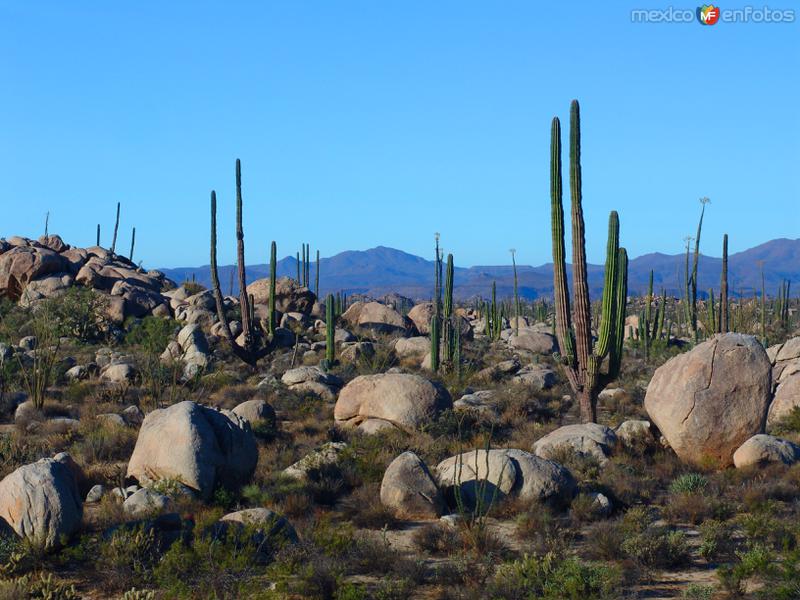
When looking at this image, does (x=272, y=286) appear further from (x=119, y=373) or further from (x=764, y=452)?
(x=764, y=452)

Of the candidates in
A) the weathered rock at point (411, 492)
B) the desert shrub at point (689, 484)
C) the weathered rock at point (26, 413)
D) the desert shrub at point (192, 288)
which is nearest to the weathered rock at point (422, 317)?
the desert shrub at point (192, 288)

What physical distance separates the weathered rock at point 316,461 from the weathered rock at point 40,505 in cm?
334

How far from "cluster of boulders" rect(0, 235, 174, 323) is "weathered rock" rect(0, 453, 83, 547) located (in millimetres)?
22294

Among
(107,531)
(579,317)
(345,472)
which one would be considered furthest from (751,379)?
(107,531)

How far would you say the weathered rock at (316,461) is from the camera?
38.5ft

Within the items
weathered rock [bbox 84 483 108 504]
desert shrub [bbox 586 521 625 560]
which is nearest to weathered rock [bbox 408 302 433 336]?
weathered rock [bbox 84 483 108 504]

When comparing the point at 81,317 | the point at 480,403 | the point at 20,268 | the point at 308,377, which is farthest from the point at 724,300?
the point at 20,268

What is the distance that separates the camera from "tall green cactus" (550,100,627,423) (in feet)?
48.0

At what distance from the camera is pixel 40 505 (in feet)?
28.4

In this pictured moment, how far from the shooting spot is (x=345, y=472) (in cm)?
1188

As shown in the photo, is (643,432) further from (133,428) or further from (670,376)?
(133,428)

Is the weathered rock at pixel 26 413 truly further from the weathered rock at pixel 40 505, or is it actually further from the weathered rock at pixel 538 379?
the weathered rock at pixel 538 379

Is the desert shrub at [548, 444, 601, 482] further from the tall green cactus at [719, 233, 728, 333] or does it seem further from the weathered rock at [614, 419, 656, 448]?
the tall green cactus at [719, 233, 728, 333]

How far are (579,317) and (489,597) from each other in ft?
25.7
